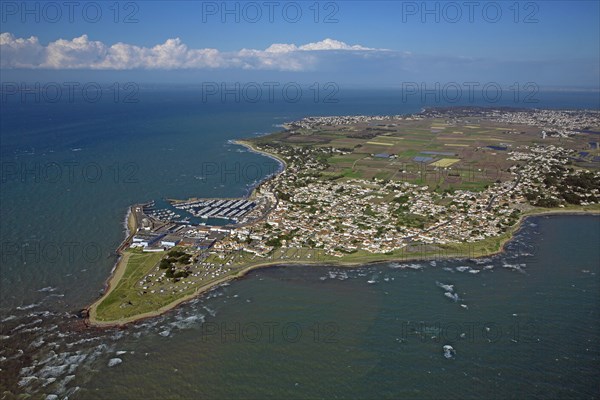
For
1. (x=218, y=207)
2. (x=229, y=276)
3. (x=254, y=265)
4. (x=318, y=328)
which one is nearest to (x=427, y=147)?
(x=218, y=207)

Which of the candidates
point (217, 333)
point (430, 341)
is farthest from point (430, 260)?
point (217, 333)

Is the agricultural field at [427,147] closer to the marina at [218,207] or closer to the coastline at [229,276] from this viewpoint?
the marina at [218,207]

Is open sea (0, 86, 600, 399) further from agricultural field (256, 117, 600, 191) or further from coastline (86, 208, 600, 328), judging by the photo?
agricultural field (256, 117, 600, 191)

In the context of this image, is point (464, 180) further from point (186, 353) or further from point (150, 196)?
point (186, 353)

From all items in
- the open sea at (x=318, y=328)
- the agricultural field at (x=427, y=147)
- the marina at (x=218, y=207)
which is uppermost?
the agricultural field at (x=427, y=147)

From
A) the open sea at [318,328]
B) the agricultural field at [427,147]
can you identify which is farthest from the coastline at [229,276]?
the agricultural field at [427,147]

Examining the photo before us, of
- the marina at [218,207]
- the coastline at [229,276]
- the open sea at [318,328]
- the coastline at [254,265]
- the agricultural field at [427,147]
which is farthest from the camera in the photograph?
the agricultural field at [427,147]

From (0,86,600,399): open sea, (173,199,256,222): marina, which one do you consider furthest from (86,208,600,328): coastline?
(173,199,256,222): marina

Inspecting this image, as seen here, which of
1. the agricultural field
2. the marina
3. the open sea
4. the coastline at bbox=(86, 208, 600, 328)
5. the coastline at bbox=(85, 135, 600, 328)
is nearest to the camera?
the open sea

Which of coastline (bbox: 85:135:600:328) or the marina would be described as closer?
coastline (bbox: 85:135:600:328)
